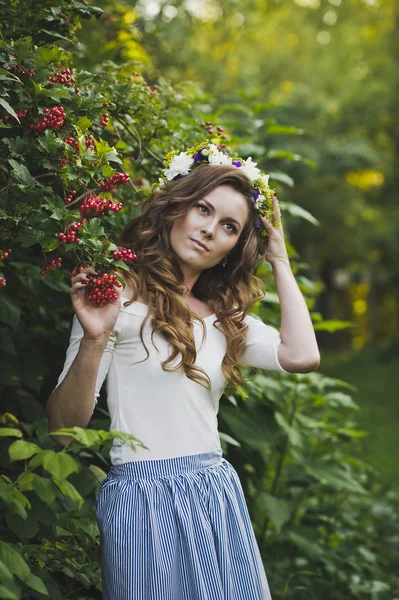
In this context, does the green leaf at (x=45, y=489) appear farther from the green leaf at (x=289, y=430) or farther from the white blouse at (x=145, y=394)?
the green leaf at (x=289, y=430)

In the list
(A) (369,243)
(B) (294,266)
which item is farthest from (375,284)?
(B) (294,266)

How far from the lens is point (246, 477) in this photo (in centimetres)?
345

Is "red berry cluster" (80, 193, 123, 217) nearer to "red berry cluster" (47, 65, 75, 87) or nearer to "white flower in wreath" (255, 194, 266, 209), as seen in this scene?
"red berry cluster" (47, 65, 75, 87)

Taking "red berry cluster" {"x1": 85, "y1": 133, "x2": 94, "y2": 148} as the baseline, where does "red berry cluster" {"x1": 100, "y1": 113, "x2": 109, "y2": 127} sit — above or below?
above

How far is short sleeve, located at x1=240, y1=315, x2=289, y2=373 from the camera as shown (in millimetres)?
2314

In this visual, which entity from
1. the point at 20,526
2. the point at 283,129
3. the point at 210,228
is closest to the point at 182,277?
the point at 210,228

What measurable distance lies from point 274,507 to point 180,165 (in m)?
1.80

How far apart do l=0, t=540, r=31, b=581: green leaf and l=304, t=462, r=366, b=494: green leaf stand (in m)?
2.18

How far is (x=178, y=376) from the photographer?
2.14m

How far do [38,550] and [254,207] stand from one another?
1.29 m

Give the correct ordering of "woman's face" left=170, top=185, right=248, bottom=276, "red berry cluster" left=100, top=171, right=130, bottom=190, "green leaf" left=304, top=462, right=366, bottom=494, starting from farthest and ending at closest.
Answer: "green leaf" left=304, top=462, right=366, bottom=494
"woman's face" left=170, top=185, right=248, bottom=276
"red berry cluster" left=100, top=171, right=130, bottom=190

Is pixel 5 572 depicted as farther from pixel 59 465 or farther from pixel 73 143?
pixel 73 143

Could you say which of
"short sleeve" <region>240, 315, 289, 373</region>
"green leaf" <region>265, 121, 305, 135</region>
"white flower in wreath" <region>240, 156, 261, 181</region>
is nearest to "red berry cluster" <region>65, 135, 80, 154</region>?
"white flower in wreath" <region>240, 156, 261, 181</region>

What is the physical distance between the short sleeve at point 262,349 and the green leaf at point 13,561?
103 centimetres
